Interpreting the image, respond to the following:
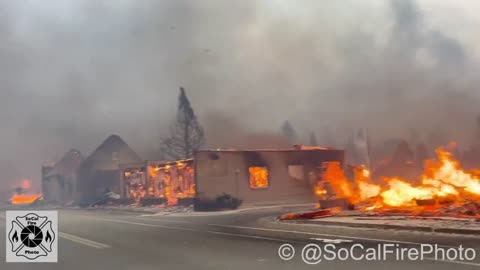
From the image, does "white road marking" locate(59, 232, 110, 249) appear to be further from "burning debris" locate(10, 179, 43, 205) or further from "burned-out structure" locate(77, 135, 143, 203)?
"burning debris" locate(10, 179, 43, 205)

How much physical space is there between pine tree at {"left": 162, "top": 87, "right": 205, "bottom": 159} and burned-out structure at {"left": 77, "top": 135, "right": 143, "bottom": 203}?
7.45 metres

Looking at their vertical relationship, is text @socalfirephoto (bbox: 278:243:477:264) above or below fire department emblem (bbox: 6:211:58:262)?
below

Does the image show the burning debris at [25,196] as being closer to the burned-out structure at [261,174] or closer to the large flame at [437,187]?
the burned-out structure at [261,174]

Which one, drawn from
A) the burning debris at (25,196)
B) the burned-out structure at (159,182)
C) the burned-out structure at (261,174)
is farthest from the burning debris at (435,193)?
the burning debris at (25,196)

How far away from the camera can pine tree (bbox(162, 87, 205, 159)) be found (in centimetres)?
6775

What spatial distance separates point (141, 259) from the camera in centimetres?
1222

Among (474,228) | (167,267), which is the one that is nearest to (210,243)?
(167,267)

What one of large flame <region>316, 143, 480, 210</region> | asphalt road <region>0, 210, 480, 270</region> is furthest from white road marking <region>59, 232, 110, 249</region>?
large flame <region>316, 143, 480, 210</region>

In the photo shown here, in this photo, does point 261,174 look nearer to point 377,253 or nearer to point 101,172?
point 377,253

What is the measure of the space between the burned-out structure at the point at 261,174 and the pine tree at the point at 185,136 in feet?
77.6

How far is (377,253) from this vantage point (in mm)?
11750

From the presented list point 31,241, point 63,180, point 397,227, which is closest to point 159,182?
point 63,180

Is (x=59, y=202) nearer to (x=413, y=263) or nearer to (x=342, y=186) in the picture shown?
(x=342, y=186)

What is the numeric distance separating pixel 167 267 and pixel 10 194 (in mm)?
118612
